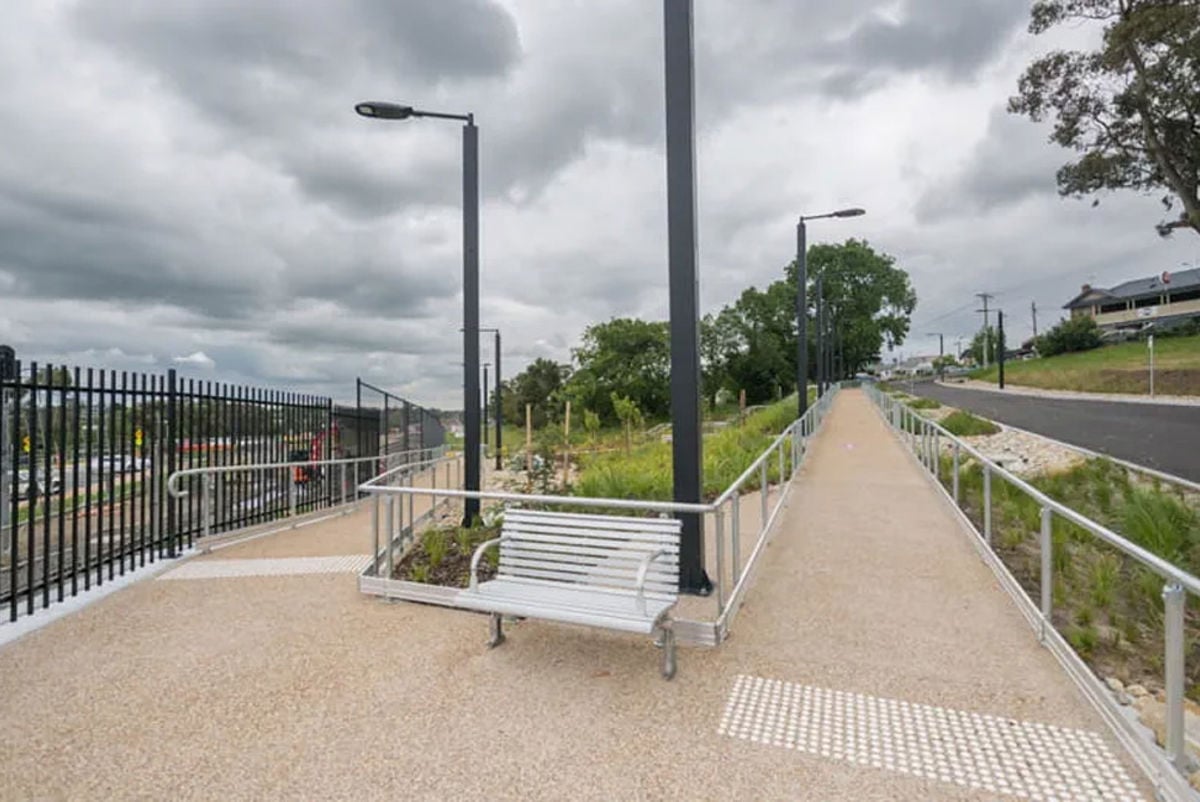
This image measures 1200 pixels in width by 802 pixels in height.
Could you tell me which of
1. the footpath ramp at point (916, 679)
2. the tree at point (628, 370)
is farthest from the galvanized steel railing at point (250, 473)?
the tree at point (628, 370)

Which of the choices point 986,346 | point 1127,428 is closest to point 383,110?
point 1127,428

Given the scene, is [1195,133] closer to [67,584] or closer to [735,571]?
[735,571]

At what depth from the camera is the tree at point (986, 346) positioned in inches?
3364

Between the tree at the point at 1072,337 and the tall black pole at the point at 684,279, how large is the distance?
7203cm

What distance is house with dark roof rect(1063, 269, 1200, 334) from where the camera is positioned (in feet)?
221

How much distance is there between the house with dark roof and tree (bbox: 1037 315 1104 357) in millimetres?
5958

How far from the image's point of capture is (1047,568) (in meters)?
3.85

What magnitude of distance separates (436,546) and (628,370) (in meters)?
48.2

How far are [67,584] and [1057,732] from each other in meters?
6.79

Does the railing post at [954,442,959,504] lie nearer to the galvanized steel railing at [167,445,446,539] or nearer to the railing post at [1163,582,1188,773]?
the railing post at [1163,582,1188,773]

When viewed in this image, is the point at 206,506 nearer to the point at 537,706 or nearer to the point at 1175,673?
the point at 537,706

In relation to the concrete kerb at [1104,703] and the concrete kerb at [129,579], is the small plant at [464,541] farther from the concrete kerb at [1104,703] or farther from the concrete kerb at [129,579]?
the concrete kerb at [1104,703]

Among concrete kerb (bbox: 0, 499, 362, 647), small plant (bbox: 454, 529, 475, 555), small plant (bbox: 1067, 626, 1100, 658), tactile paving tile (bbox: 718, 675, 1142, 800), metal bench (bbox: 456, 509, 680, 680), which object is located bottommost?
tactile paving tile (bbox: 718, 675, 1142, 800)

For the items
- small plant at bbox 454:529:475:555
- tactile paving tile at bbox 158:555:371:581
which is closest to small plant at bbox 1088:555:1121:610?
small plant at bbox 454:529:475:555
